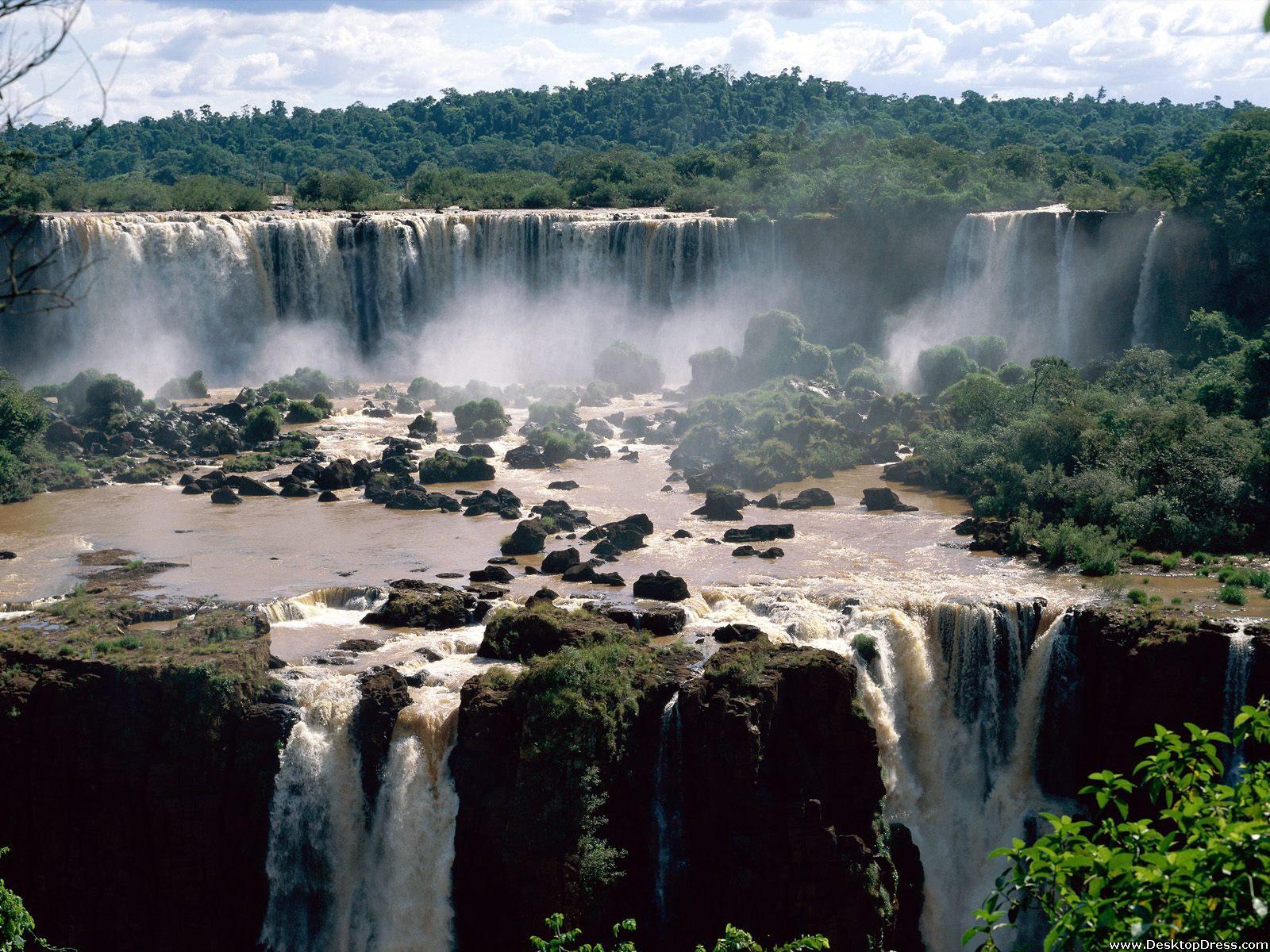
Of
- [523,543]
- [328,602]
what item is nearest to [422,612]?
[328,602]

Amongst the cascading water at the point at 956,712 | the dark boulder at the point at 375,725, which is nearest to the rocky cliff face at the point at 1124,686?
the cascading water at the point at 956,712

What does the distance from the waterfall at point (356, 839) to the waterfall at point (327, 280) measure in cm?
3434

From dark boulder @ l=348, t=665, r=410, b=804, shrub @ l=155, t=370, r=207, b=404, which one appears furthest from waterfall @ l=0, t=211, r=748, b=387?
dark boulder @ l=348, t=665, r=410, b=804

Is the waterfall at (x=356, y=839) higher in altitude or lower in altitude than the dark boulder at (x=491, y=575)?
lower

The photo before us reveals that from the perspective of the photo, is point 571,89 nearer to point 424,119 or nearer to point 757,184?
point 424,119

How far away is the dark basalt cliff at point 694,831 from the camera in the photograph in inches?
848

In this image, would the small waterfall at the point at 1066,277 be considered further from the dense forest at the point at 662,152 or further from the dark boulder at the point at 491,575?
the dark boulder at the point at 491,575

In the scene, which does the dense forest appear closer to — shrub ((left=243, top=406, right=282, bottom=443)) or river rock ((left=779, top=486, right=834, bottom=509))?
shrub ((left=243, top=406, right=282, bottom=443))

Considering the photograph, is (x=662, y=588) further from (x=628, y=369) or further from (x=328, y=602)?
(x=628, y=369)

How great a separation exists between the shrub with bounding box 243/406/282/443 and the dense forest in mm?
9442

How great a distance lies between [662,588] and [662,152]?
90663mm

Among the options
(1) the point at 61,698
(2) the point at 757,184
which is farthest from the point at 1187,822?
(2) the point at 757,184

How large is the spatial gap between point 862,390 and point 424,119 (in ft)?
274

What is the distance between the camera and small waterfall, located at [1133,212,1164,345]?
1987 inches
